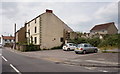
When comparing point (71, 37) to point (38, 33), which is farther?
point (71, 37)

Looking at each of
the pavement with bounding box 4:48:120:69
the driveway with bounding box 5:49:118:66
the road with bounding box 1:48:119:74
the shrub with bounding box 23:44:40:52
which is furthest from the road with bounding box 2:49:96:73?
the shrub with bounding box 23:44:40:52

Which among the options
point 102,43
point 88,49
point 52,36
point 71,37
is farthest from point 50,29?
point 88,49

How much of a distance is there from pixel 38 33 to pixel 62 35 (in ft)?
19.3

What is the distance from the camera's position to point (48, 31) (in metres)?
36.2

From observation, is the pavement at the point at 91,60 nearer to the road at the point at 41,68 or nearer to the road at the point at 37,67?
the road at the point at 41,68

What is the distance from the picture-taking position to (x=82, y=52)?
22.3m

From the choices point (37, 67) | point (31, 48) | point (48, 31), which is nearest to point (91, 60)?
point (37, 67)

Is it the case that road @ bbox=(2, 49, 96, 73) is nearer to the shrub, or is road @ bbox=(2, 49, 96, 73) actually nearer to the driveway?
the driveway

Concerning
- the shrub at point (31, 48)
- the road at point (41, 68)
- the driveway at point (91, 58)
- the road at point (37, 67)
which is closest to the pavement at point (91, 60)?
the driveway at point (91, 58)

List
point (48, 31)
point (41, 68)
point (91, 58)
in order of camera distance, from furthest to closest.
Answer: point (48, 31)
point (91, 58)
point (41, 68)

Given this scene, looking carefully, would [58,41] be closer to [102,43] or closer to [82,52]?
[102,43]

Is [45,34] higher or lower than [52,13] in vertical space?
lower

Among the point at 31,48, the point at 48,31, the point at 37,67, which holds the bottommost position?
the point at 37,67

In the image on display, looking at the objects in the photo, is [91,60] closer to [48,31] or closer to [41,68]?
[41,68]
